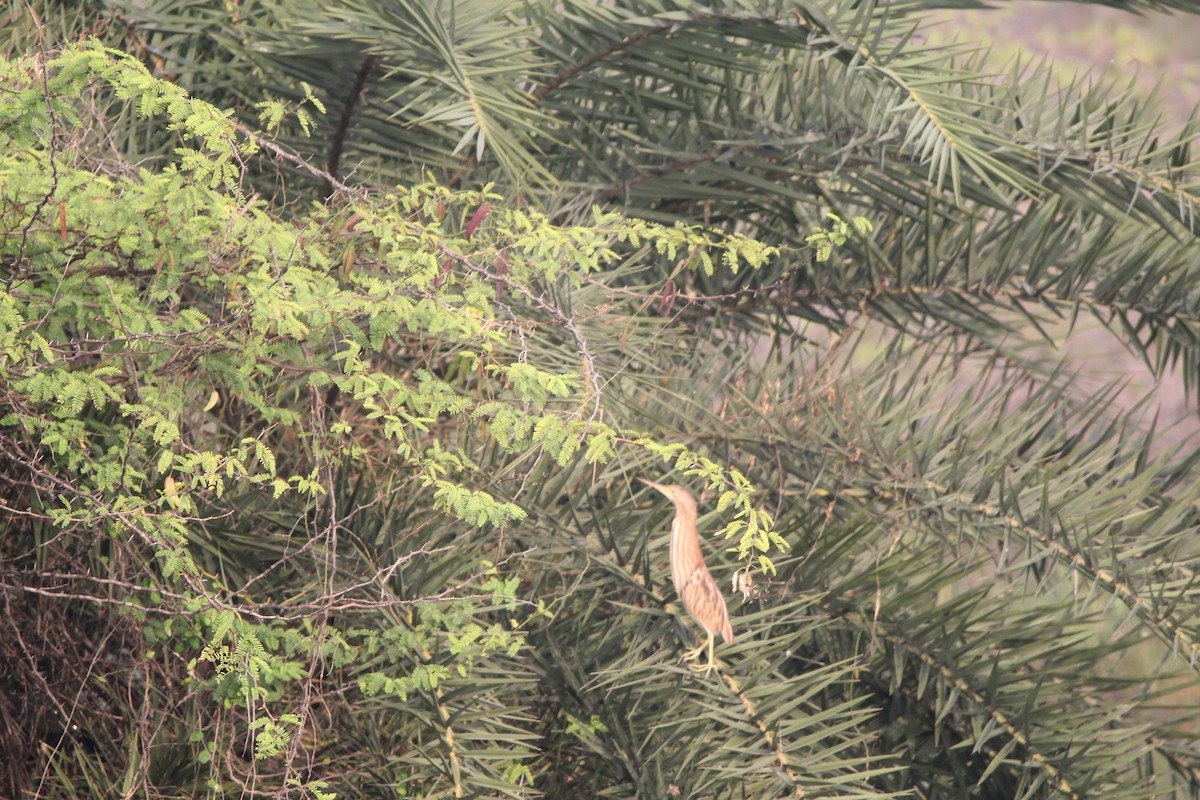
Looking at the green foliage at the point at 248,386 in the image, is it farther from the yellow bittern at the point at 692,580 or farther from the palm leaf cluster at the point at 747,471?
the yellow bittern at the point at 692,580

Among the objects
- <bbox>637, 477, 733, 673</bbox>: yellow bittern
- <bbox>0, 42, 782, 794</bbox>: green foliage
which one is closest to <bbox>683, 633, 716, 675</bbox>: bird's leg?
<bbox>637, 477, 733, 673</bbox>: yellow bittern

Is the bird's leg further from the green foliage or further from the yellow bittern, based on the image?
the green foliage

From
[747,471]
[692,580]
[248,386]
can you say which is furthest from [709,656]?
[248,386]

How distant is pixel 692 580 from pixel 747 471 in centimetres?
44

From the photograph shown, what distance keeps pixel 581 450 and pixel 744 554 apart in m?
0.57

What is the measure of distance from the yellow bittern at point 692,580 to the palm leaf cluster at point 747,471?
2.2 inches

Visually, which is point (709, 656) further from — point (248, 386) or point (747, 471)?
point (248, 386)

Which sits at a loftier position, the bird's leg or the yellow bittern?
the yellow bittern

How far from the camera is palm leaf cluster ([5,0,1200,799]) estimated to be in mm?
1650

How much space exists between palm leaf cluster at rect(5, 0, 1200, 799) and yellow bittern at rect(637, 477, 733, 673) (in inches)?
2.2

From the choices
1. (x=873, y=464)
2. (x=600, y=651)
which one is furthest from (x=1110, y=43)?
(x=600, y=651)

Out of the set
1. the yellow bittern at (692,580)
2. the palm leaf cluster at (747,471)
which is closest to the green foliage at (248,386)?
the palm leaf cluster at (747,471)

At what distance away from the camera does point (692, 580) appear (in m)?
1.54

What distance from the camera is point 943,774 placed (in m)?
1.80
